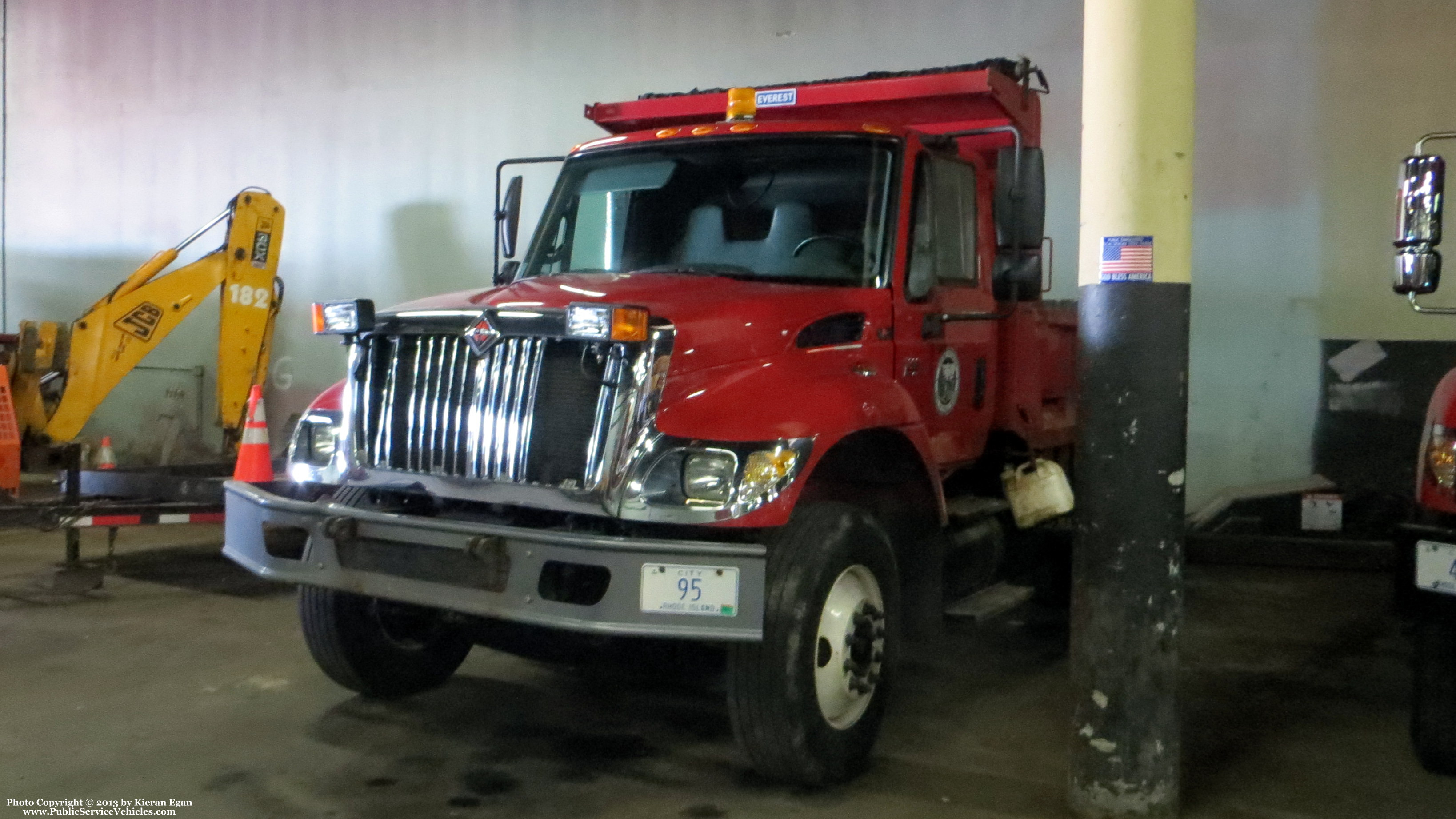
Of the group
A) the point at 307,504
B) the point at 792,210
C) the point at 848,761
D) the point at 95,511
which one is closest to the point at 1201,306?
the point at 792,210

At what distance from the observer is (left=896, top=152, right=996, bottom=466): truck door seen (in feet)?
15.1

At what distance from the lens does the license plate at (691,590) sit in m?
3.42

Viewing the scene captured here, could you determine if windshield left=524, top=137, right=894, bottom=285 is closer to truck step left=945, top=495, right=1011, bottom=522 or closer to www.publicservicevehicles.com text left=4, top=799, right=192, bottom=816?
truck step left=945, top=495, right=1011, bottom=522

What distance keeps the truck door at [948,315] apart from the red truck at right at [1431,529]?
1.51 m

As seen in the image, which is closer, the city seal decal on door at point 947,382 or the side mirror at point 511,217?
the city seal decal on door at point 947,382

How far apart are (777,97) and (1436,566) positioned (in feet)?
11.1

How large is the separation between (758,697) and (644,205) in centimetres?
213

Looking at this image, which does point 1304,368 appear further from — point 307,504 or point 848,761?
point 307,504

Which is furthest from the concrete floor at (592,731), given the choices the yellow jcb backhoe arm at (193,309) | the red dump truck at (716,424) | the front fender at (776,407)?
the yellow jcb backhoe arm at (193,309)

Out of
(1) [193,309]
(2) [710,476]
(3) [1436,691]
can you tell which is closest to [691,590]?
(2) [710,476]

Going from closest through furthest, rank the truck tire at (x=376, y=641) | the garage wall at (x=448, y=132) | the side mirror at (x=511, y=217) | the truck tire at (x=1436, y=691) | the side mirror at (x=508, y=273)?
the truck tire at (x=1436, y=691) < the truck tire at (x=376, y=641) < the side mirror at (x=508, y=273) < the side mirror at (x=511, y=217) < the garage wall at (x=448, y=132)

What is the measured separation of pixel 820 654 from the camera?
389 centimetres

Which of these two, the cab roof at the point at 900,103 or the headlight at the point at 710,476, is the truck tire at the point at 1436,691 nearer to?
the headlight at the point at 710,476

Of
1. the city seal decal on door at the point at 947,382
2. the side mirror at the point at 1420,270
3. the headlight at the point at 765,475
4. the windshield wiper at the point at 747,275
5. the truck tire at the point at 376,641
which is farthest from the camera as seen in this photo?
the city seal decal on door at the point at 947,382
